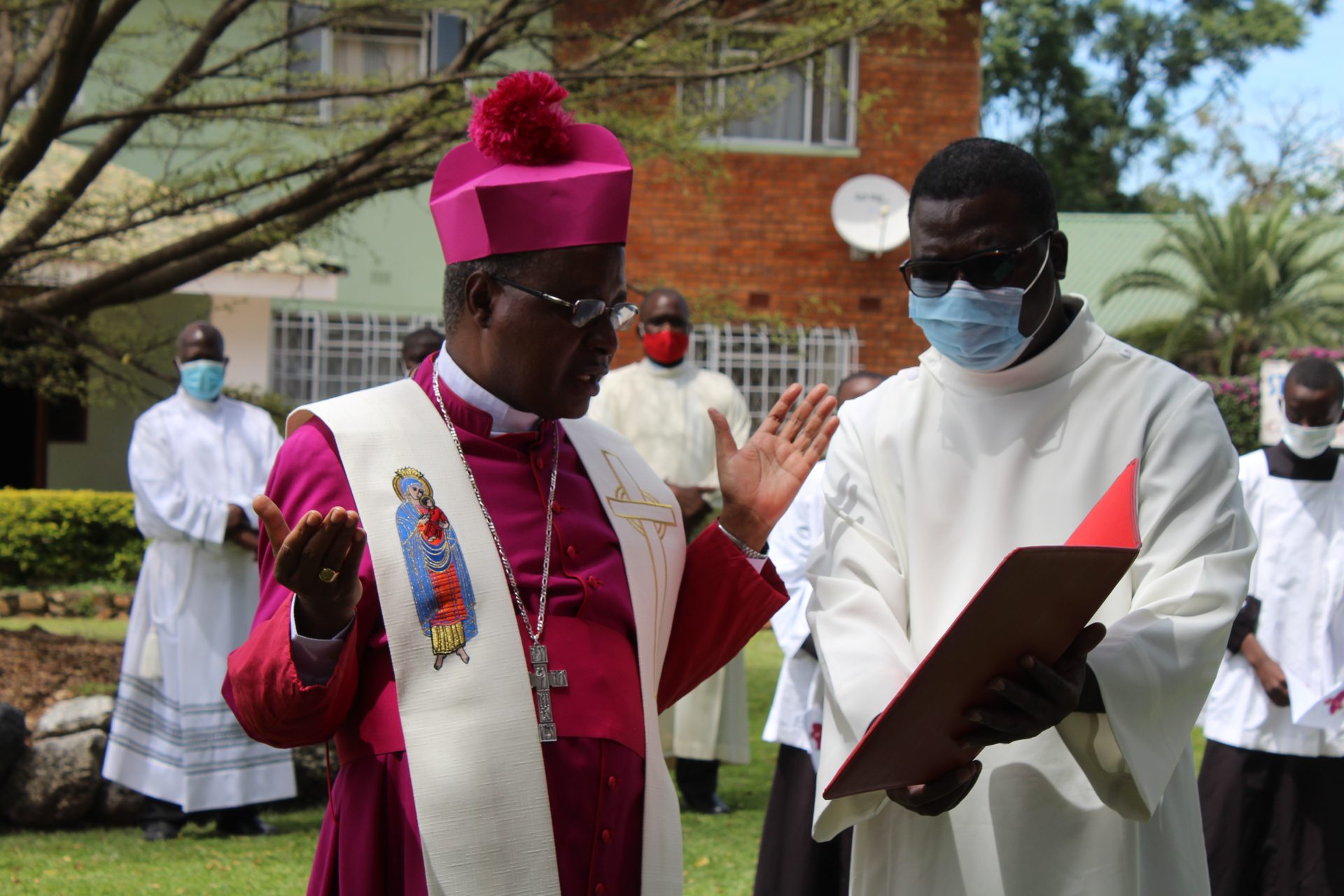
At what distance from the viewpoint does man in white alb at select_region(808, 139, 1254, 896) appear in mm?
2803

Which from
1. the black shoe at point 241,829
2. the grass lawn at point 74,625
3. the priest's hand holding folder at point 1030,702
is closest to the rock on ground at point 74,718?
the black shoe at point 241,829

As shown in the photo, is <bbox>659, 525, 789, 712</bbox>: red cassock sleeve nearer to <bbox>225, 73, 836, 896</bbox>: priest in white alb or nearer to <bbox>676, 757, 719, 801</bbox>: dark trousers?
<bbox>225, 73, 836, 896</bbox>: priest in white alb

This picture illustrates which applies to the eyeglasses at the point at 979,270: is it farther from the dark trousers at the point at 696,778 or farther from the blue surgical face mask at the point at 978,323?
the dark trousers at the point at 696,778

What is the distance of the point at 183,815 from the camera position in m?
7.45

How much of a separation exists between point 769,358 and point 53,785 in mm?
9263

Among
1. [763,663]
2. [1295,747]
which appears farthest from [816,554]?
[763,663]

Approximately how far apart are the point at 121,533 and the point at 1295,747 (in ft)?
41.9

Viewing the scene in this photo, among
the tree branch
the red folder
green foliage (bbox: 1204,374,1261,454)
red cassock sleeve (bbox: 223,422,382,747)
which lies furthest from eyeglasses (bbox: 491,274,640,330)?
green foliage (bbox: 1204,374,1261,454)

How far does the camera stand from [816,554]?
10.6ft

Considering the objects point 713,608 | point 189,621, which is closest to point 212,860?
point 189,621

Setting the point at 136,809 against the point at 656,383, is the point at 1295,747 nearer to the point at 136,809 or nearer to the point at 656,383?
the point at 656,383

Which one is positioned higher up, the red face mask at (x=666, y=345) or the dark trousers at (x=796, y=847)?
the red face mask at (x=666, y=345)

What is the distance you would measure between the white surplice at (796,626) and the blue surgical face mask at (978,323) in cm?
253

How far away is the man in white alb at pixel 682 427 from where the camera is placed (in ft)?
26.4
